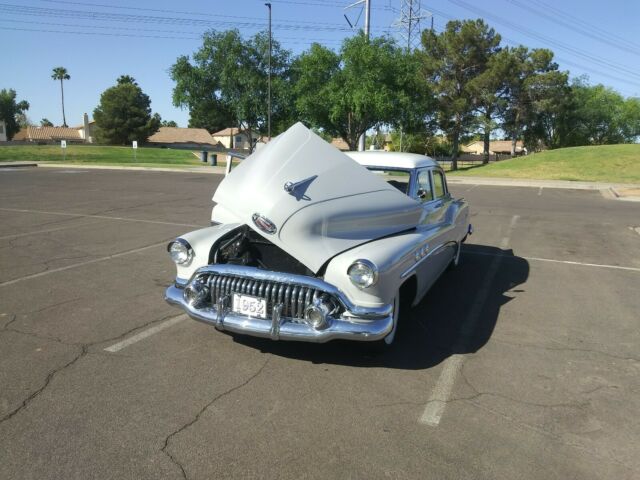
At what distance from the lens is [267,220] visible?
3.66 metres

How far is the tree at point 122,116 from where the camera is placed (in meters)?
71.1

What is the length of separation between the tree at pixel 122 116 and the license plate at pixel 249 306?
2945 inches

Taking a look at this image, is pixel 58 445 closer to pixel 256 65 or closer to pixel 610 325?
pixel 610 325

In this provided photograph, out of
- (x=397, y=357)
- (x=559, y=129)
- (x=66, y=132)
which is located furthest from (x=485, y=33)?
(x=66, y=132)

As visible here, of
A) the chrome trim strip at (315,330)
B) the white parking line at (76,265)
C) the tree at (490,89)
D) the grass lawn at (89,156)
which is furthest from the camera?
the tree at (490,89)

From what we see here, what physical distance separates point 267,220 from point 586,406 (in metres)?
2.53

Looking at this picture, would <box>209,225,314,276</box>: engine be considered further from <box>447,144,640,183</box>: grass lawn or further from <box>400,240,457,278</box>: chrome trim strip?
<box>447,144,640,183</box>: grass lawn

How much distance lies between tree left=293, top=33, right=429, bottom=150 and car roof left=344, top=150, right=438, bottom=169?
2657cm

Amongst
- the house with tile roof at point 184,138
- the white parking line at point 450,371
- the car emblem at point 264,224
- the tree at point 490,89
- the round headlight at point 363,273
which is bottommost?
the white parking line at point 450,371

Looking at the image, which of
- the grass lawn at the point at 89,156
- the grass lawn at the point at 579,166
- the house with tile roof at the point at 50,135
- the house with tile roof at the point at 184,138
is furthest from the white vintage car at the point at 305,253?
the house with tile roof at the point at 50,135

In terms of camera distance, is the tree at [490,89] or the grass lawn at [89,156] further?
the tree at [490,89]

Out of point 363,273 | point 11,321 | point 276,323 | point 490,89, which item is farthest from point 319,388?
point 490,89

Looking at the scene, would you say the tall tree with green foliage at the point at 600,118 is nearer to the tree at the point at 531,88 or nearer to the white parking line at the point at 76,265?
the tree at the point at 531,88

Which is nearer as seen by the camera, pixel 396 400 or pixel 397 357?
pixel 396 400
